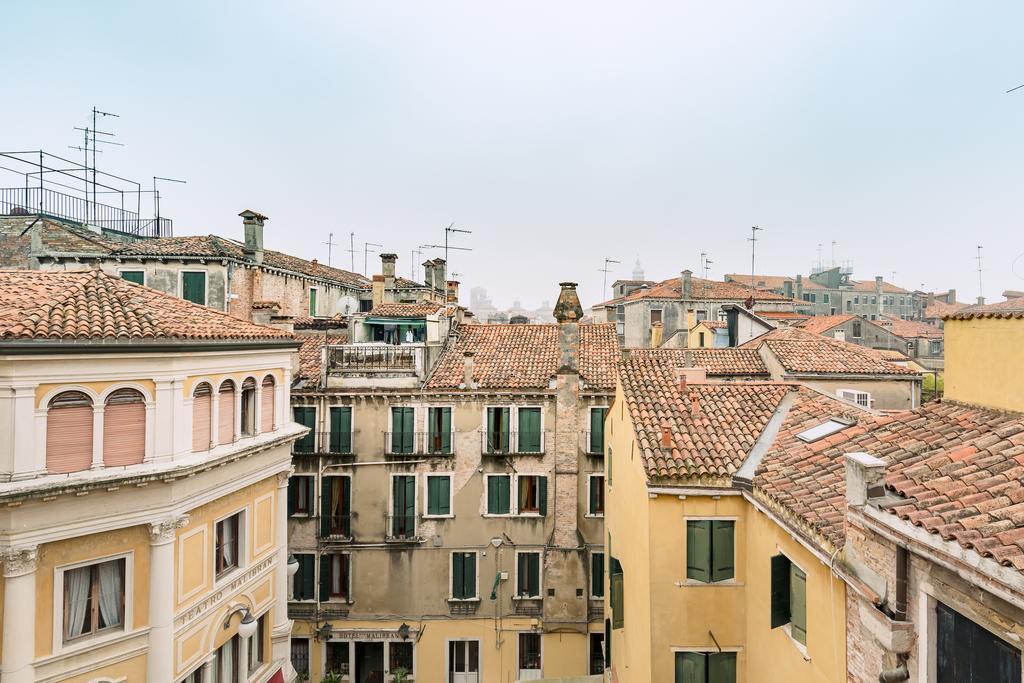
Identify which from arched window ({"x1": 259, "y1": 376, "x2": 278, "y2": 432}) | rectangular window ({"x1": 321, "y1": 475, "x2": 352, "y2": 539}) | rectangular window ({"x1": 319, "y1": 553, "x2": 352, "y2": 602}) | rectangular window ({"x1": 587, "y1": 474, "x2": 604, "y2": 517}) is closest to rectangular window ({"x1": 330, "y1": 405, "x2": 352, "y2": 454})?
rectangular window ({"x1": 321, "y1": 475, "x2": 352, "y2": 539})

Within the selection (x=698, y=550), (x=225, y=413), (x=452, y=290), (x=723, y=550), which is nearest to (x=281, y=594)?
(x=225, y=413)

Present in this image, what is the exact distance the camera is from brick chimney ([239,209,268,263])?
26.1 meters

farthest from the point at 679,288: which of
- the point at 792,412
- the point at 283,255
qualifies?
the point at 792,412

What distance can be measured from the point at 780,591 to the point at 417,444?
15.4 metres

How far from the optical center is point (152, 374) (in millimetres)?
12195

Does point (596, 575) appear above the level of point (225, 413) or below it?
→ below

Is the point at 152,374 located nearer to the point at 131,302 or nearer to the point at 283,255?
the point at 131,302

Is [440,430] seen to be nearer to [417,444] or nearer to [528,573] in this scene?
[417,444]

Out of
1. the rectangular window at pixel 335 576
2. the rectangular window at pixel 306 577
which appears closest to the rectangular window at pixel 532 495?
the rectangular window at pixel 335 576

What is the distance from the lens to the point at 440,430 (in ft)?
74.0

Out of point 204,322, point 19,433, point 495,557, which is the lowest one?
point 495,557

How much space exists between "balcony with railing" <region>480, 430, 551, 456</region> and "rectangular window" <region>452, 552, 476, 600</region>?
413 cm

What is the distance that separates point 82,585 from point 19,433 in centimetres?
328

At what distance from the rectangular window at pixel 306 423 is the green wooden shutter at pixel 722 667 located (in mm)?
16324
